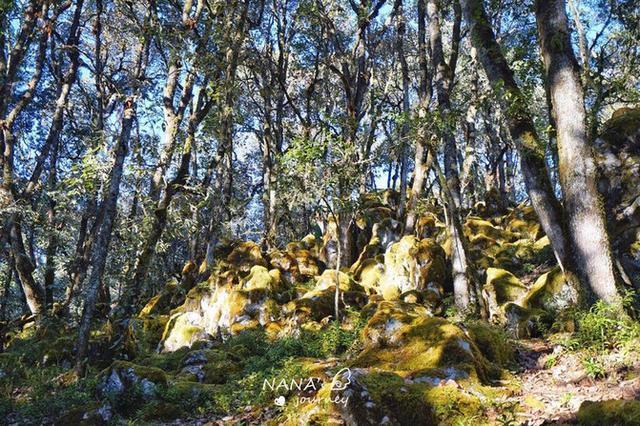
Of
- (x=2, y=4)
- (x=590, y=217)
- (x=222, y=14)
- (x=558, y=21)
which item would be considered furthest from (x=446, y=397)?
(x=222, y=14)

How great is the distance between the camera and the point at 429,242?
15.8 metres

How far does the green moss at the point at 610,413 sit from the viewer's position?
4.11 meters

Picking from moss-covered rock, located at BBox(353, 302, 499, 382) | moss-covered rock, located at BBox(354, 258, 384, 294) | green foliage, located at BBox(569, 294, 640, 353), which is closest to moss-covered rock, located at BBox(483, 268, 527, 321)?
moss-covered rock, located at BBox(354, 258, 384, 294)

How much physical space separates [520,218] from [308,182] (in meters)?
11.5

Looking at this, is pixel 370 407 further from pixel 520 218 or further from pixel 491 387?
pixel 520 218

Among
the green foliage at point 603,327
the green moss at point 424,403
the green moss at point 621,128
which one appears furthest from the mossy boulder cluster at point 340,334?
the green moss at point 621,128

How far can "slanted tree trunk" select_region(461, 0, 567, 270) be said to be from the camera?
8055 mm

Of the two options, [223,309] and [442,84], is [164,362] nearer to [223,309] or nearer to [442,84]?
[223,309]

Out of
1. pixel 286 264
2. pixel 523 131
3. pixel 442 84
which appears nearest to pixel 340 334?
pixel 523 131

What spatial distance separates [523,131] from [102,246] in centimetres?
968

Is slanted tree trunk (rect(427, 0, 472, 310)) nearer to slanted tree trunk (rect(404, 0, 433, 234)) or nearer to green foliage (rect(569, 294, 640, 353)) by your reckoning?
slanted tree trunk (rect(404, 0, 433, 234))

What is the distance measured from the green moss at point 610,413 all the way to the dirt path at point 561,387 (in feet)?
0.62

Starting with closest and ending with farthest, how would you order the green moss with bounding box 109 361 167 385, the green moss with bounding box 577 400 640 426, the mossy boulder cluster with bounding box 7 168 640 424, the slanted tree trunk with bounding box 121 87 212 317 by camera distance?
the green moss with bounding box 577 400 640 426, the mossy boulder cluster with bounding box 7 168 640 424, the green moss with bounding box 109 361 167 385, the slanted tree trunk with bounding box 121 87 212 317

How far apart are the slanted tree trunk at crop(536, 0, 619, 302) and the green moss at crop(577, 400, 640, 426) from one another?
3.22 metres
